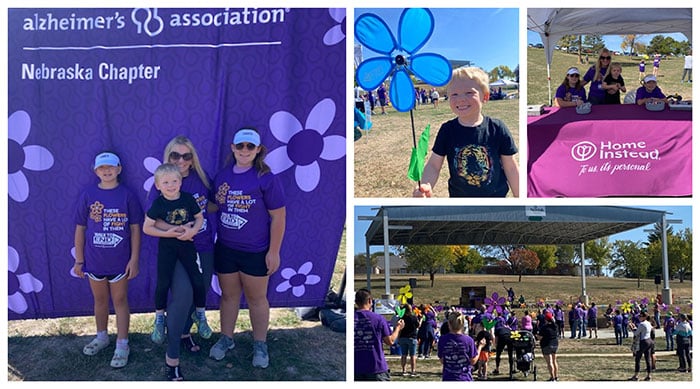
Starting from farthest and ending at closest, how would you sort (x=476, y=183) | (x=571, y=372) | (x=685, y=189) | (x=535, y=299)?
(x=535, y=299), (x=571, y=372), (x=685, y=189), (x=476, y=183)

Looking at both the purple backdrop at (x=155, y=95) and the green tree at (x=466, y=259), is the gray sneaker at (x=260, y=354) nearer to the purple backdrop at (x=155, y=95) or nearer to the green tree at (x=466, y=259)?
the purple backdrop at (x=155, y=95)

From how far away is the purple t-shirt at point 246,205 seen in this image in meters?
3.11

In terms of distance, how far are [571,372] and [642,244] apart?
0.90 m

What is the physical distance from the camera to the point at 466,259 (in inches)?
156

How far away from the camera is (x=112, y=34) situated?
3.21 meters

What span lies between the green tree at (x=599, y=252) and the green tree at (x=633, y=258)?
6cm

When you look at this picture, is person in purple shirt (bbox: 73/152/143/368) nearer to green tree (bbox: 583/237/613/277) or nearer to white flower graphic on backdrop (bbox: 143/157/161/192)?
white flower graphic on backdrop (bbox: 143/157/161/192)

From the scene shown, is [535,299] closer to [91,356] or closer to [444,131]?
[444,131]

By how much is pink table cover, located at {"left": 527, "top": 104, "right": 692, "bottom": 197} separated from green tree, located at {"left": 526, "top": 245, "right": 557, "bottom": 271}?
65cm

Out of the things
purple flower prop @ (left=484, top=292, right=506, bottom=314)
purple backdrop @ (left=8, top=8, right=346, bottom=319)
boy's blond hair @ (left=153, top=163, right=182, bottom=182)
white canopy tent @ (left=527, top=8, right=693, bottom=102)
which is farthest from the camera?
purple flower prop @ (left=484, top=292, right=506, bottom=314)

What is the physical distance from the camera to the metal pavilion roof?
3.30m

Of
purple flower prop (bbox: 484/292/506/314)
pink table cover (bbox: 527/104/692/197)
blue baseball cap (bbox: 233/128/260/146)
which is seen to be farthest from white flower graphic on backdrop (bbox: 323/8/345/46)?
purple flower prop (bbox: 484/292/506/314)

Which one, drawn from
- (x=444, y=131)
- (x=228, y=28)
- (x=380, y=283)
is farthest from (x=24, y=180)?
(x=444, y=131)

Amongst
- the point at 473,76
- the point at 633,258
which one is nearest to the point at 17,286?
the point at 473,76
